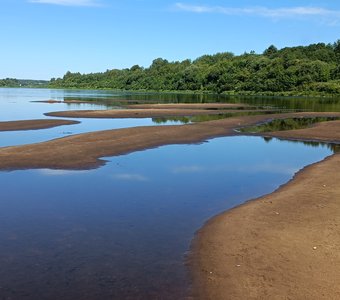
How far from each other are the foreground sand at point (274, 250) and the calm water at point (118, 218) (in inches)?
25.4

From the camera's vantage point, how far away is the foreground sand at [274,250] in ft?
30.5

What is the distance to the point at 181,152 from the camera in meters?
28.9

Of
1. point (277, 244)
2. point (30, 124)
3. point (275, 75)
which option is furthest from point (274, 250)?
point (275, 75)

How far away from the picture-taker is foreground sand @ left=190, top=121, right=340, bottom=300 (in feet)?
30.5

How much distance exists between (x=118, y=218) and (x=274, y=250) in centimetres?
548

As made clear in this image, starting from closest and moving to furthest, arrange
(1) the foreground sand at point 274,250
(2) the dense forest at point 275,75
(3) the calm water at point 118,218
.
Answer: (1) the foreground sand at point 274,250
(3) the calm water at point 118,218
(2) the dense forest at point 275,75

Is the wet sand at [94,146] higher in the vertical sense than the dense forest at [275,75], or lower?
lower

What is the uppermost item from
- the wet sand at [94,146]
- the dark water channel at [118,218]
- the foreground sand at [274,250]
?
the wet sand at [94,146]

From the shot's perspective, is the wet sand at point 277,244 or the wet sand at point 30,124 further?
the wet sand at point 30,124

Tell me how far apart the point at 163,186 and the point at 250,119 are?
35.7 metres

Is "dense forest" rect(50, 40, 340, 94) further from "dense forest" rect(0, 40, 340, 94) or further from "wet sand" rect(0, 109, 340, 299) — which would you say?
"wet sand" rect(0, 109, 340, 299)

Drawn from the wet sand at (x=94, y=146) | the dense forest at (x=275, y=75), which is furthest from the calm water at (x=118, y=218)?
the dense forest at (x=275, y=75)

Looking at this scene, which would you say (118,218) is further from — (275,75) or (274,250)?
(275,75)

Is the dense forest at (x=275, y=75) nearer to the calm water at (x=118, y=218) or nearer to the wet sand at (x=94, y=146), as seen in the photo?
the wet sand at (x=94, y=146)
